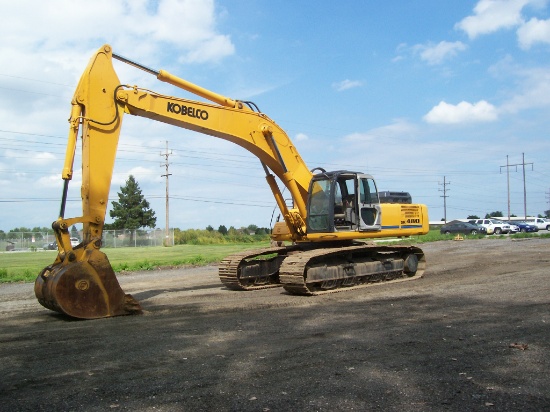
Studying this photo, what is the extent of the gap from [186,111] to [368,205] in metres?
5.18

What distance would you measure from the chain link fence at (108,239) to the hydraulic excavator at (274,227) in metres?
36.2

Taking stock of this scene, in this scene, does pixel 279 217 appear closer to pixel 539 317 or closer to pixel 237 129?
pixel 237 129

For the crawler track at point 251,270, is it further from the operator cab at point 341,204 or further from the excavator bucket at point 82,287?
the excavator bucket at point 82,287

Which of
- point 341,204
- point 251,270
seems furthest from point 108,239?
point 341,204

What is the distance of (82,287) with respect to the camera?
9.16m

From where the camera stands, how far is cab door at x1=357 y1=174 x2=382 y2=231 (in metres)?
13.6

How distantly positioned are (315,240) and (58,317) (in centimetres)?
601

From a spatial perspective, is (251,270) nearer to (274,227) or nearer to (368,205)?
(274,227)

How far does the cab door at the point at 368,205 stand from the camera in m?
13.6

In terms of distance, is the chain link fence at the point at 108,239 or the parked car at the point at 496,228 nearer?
the chain link fence at the point at 108,239

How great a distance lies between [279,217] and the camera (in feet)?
47.4

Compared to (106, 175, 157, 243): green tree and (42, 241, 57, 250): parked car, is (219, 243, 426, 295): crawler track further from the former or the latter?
(106, 175, 157, 243): green tree

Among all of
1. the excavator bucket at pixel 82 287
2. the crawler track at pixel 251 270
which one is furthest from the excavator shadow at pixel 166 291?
the excavator bucket at pixel 82 287

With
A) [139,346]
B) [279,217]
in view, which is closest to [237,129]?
[279,217]
